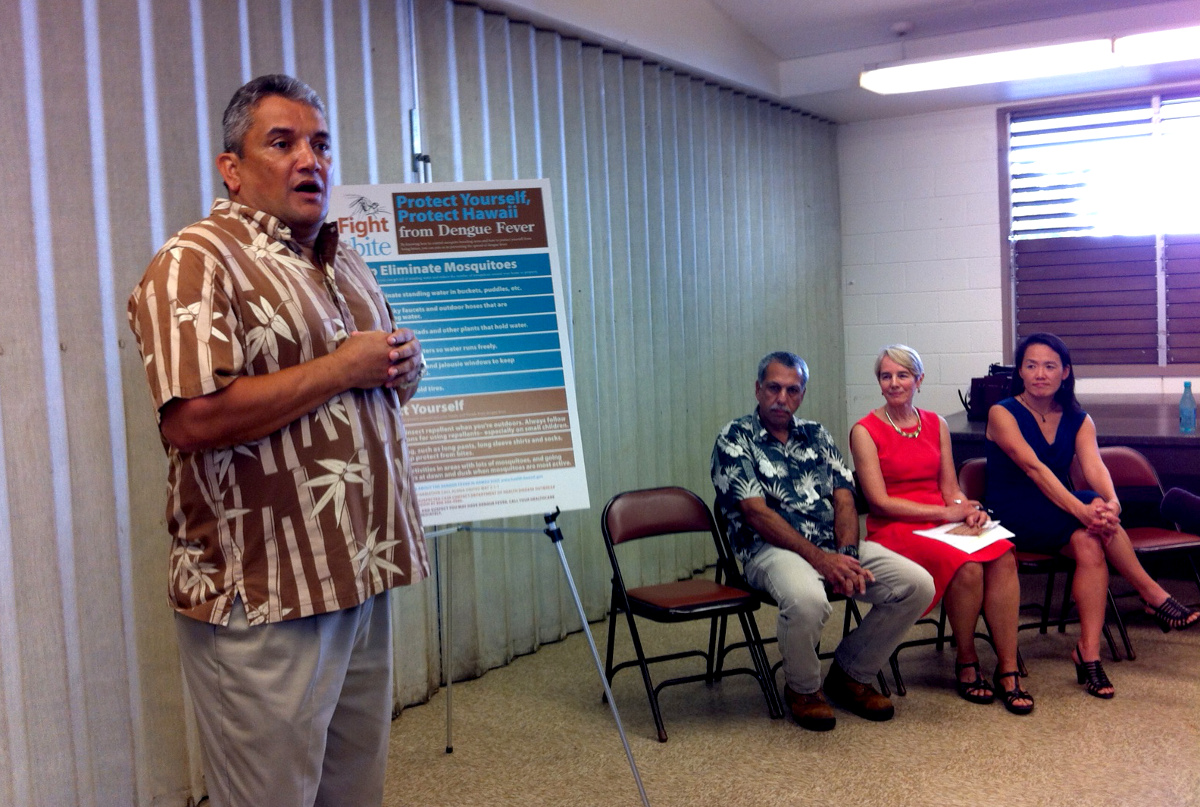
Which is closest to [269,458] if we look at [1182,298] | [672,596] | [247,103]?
[247,103]

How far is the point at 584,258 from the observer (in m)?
4.64

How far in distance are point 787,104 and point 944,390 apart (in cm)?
217

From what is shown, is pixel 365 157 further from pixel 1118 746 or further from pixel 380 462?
pixel 1118 746

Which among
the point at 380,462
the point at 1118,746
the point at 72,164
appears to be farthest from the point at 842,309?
the point at 380,462

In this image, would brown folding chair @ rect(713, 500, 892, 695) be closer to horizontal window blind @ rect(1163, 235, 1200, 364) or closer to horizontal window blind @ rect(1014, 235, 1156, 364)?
horizontal window blind @ rect(1014, 235, 1156, 364)

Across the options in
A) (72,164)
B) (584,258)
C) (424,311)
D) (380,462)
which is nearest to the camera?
(380,462)

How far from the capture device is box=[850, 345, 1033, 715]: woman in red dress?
3.62 meters

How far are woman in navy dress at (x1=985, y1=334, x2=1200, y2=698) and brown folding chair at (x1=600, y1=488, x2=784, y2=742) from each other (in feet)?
4.04

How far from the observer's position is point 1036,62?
5.29 meters

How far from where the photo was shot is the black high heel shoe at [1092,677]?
3592mm

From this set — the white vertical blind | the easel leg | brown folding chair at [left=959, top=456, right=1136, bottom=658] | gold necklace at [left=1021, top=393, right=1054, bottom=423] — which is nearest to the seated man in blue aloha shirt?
brown folding chair at [left=959, top=456, right=1136, bottom=658]

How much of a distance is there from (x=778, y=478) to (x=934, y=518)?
63 centimetres

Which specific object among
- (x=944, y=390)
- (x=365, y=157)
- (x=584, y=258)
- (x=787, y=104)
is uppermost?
(x=787, y=104)

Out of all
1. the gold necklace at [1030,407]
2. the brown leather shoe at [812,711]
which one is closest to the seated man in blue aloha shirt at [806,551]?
→ the brown leather shoe at [812,711]
